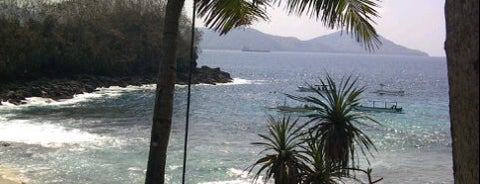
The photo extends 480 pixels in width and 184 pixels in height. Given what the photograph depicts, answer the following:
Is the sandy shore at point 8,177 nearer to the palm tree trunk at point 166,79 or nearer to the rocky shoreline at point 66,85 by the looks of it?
the palm tree trunk at point 166,79

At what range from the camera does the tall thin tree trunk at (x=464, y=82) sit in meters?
1.99

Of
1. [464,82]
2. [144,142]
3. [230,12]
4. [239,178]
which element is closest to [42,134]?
[144,142]

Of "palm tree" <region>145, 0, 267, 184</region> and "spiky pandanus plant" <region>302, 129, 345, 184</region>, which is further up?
"palm tree" <region>145, 0, 267, 184</region>

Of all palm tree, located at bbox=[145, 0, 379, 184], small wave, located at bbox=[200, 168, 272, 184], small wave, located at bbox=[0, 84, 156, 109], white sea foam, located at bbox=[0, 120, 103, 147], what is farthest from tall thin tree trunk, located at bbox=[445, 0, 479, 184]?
small wave, located at bbox=[0, 84, 156, 109]

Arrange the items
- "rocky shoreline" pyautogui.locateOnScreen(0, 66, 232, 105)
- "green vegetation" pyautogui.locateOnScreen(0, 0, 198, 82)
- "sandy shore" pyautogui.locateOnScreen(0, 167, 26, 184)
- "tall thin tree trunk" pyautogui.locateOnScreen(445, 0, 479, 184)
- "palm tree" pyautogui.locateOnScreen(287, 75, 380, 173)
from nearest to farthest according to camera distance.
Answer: "tall thin tree trunk" pyautogui.locateOnScreen(445, 0, 479, 184) < "palm tree" pyautogui.locateOnScreen(287, 75, 380, 173) < "sandy shore" pyautogui.locateOnScreen(0, 167, 26, 184) < "rocky shoreline" pyautogui.locateOnScreen(0, 66, 232, 105) < "green vegetation" pyautogui.locateOnScreen(0, 0, 198, 82)

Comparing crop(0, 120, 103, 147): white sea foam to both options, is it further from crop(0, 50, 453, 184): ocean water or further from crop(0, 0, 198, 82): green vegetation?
crop(0, 0, 198, 82): green vegetation

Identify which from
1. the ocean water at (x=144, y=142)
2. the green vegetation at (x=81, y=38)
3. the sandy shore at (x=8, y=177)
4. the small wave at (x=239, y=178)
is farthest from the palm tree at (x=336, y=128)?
the green vegetation at (x=81, y=38)

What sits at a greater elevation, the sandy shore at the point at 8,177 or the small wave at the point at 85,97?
the small wave at the point at 85,97

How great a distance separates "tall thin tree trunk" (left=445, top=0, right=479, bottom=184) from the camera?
6.54 ft

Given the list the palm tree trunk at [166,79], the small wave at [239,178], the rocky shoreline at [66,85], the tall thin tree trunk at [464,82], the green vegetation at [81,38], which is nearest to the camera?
the tall thin tree trunk at [464,82]

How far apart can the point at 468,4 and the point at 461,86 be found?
0.31 m

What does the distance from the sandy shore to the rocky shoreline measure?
957 inches

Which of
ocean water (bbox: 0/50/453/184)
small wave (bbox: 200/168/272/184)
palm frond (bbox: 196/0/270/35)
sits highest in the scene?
palm frond (bbox: 196/0/270/35)

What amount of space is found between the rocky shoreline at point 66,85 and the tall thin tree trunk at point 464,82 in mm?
43176
